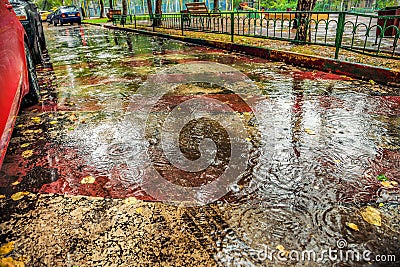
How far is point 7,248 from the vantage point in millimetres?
2012

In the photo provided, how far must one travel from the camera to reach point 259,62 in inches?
319

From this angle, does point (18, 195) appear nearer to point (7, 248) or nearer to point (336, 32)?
point (7, 248)

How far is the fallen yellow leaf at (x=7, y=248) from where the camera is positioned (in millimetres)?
1980

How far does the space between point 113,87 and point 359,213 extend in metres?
5.14

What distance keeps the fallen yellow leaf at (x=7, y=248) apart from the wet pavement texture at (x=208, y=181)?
0.05 feet

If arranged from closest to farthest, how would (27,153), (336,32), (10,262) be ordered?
(10,262), (27,153), (336,32)

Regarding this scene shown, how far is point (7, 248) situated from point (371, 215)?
268cm

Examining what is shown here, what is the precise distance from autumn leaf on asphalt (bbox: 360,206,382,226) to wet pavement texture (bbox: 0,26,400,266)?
0.01 m

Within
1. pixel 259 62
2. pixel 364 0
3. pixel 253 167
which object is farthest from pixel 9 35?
pixel 364 0

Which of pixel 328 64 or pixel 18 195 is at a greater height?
pixel 328 64

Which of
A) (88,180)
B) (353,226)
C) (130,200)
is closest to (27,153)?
(88,180)

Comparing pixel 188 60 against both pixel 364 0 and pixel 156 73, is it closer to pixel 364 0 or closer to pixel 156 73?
pixel 156 73

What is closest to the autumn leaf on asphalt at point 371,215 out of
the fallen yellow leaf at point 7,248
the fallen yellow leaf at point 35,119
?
the fallen yellow leaf at point 7,248

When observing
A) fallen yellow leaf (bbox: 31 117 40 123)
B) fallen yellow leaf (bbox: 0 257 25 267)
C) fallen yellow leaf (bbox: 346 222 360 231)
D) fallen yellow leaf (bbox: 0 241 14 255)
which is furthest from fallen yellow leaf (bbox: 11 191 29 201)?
fallen yellow leaf (bbox: 346 222 360 231)
